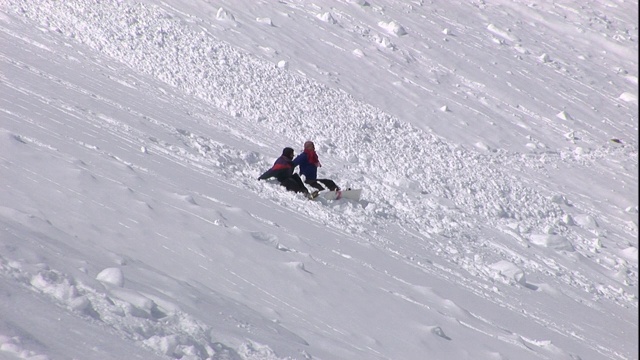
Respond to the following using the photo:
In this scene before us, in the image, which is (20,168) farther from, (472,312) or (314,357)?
(472,312)

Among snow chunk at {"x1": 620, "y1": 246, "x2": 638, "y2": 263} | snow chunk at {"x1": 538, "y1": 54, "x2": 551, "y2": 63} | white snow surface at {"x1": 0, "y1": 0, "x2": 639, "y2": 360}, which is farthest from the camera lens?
snow chunk at {"x1": 538, "y1": 54, "x2": 551, "y2": 63}

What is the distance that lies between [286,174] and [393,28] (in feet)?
47.6

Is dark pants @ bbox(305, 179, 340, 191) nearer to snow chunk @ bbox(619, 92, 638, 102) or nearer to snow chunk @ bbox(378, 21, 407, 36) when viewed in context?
snow chunk @ bbox(378, 21, 407, 36)

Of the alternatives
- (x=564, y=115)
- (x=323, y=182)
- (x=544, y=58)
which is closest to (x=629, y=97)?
(x=544, y=58)

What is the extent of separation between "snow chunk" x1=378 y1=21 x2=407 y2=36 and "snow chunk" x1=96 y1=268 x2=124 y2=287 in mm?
20783

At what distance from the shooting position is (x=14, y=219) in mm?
5098

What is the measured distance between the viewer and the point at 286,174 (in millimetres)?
11078

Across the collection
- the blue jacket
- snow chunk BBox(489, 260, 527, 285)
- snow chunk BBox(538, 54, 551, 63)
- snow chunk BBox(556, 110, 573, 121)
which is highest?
snow chunk BBox(538, 54, 551, 63)

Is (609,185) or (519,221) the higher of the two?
(609,185)

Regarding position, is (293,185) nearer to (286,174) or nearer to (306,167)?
(286,174)

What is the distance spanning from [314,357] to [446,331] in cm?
264

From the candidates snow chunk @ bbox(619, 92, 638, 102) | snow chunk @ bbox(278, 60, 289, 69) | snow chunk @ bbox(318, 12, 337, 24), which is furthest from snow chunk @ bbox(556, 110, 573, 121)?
snow chunk @ bbox(278, 60, 289, 69)

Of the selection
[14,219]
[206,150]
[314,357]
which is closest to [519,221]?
[206,150]

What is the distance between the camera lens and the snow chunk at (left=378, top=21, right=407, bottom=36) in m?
24.1
